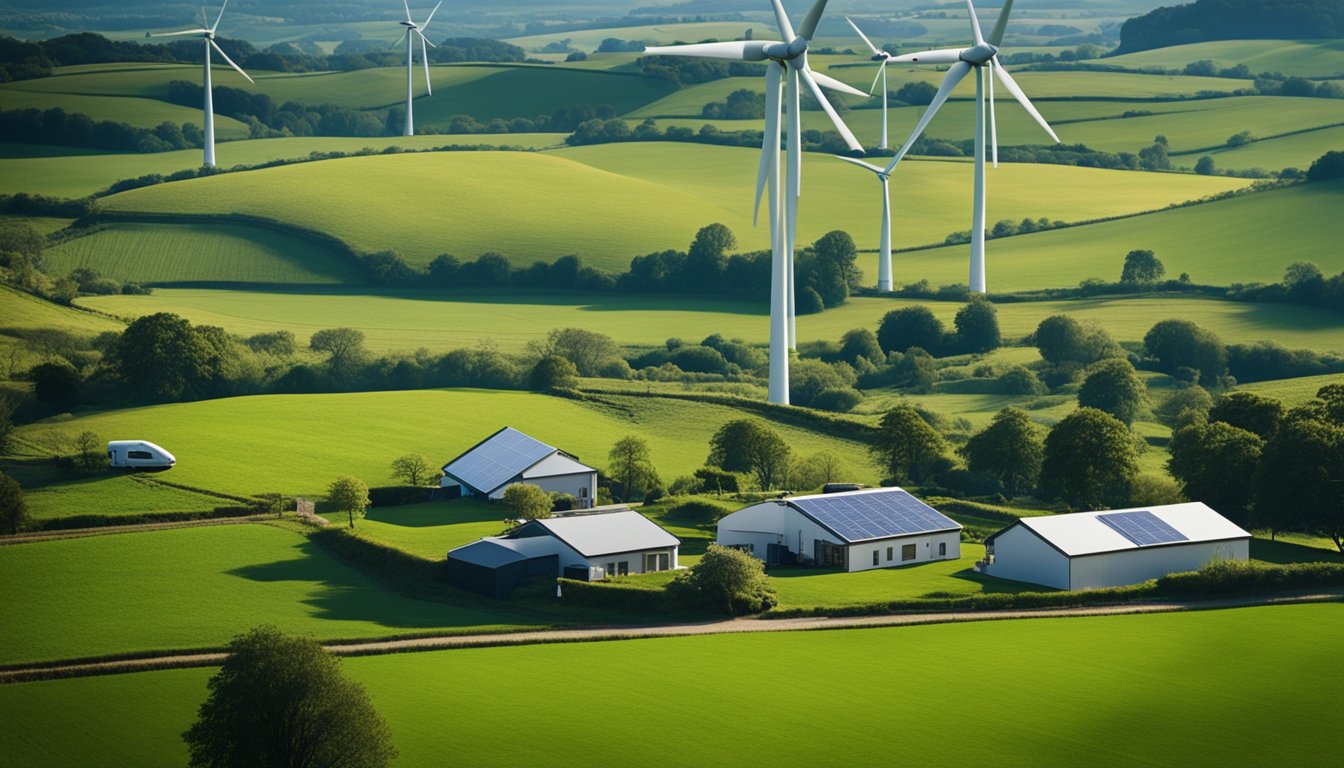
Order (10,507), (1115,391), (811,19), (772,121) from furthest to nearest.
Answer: (1115,391) → (772,121) → (811,19) → (10,507)

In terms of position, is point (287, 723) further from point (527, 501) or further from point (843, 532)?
point (527, 501)

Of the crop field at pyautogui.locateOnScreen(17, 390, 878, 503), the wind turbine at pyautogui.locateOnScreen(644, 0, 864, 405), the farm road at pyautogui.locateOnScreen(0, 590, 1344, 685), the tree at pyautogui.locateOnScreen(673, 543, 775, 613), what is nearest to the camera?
the farm road at pyautogui.locateOnScreen(0, 590, 1344, 685)

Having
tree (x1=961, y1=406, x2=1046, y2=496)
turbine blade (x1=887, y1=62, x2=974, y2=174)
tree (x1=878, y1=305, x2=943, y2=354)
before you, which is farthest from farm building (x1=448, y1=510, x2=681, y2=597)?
tree (x1=878, y1=305, x2=943, y2=354)

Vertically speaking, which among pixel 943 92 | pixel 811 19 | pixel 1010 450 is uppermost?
pixel 811 19

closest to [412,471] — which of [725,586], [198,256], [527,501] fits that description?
[527,501]

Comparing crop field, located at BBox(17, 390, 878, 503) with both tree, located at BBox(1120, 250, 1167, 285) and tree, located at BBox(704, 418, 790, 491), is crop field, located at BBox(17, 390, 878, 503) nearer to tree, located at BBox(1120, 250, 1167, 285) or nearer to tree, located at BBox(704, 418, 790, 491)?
tree, located at BBox(704, 418, 790, 491)

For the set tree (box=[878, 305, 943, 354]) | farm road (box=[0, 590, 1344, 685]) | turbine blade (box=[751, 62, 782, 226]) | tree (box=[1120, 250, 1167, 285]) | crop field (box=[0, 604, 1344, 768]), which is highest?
turbine blade (box=[751, 62, 782, 226])
